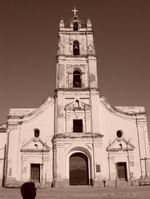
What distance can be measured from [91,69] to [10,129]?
32.6 feet

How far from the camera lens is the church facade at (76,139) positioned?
2562 centimetres

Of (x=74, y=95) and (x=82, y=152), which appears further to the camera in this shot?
(x=74, y=95)

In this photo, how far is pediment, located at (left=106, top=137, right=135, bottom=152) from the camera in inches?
1041

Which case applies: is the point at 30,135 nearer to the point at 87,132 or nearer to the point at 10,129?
the point at 10,129

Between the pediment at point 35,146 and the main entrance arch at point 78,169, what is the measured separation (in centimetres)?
262

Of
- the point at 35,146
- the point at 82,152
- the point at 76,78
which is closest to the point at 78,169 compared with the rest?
the point at 82,152

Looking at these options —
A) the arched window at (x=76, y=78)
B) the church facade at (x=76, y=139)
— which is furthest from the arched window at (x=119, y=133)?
the arched window at (x=76, y=78)

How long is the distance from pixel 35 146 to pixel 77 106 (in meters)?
5.48

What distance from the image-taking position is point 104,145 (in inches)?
1048

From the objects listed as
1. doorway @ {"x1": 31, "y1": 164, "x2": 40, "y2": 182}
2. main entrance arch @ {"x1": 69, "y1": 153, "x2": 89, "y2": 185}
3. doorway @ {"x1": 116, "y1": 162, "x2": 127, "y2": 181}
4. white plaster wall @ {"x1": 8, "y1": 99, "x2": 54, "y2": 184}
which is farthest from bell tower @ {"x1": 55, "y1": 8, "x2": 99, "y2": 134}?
doorway @ {"x1": 116, "y1": 162, "x2": 127, "y2": 181}

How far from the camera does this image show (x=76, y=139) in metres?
26.1

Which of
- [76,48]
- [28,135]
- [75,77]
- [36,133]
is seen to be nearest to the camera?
[28,135]

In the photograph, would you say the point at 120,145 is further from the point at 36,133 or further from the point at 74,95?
the point at 36,133

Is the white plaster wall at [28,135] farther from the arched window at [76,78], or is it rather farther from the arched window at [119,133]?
the arched window at [119,133]
